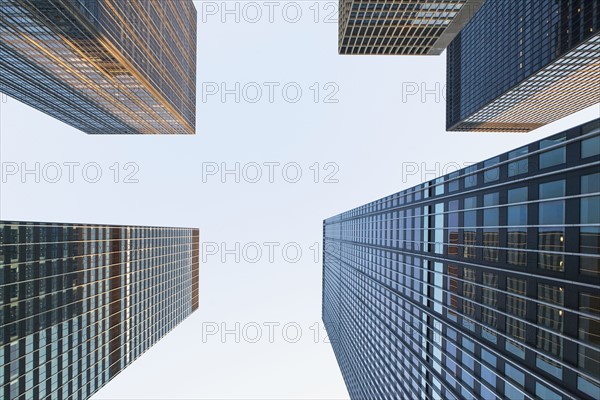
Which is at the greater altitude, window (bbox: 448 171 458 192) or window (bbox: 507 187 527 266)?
window (bbox: 448 171 458 192)

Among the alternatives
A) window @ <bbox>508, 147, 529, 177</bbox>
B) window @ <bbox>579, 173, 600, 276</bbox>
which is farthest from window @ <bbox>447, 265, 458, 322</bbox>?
window @ <bbox>579, 173, 600, 276</bbox>

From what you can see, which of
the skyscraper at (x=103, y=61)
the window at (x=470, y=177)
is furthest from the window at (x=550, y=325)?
the skyscraper at (x=103, y=61)

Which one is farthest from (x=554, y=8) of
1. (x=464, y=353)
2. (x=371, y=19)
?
(x=464, y=353)

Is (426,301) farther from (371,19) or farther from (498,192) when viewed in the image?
(371,19)

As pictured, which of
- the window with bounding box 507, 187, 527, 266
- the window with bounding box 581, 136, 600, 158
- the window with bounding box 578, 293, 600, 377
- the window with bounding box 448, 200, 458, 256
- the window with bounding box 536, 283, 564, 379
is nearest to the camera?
the window with bounding box 581, 136, 600, 158

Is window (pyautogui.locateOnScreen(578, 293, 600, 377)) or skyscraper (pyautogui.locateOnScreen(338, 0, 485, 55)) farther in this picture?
skyscraper (pyautogui.locateOnScreen(338, 0, 485, 55))

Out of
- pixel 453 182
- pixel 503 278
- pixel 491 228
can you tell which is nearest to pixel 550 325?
pixel 503 278

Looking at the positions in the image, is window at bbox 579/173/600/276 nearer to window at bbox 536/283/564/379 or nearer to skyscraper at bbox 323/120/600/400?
skyscraper at bbox 323/120/600/400
